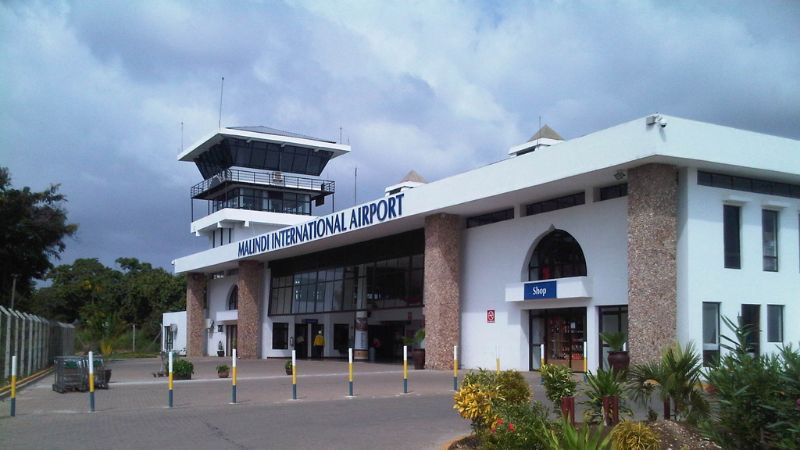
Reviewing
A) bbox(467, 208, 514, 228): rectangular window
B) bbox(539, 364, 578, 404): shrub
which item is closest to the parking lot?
bbox(539, 364, 578, 404): shrub

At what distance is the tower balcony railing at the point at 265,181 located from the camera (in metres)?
52.6

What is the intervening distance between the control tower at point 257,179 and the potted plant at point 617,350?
34409 mm

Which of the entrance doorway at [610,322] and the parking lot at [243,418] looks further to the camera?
the entrance doorway at [610,322]

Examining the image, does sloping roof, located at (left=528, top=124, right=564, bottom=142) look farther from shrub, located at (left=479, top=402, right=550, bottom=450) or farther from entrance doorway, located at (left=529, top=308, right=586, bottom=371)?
shrub, located at (left=479, top=402, right=550, bottom=450)

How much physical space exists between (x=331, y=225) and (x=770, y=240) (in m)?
19.1

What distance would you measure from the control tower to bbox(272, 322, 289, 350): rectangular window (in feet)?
23.6

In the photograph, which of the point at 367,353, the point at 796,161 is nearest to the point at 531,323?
the point at 796,161

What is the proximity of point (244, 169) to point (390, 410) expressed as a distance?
39.4 meters

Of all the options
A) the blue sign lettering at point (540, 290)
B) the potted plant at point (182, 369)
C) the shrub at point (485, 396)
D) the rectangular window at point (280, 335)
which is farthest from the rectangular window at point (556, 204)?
the rectangular window at point (280, 335)

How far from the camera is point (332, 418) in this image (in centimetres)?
1440

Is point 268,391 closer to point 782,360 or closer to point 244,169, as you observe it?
point 782,360

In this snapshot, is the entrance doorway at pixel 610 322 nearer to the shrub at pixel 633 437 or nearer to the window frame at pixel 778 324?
the window frame at pixel 778 324

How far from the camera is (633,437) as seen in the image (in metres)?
7.95

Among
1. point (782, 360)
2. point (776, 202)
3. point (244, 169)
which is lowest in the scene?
point (782, 360)
